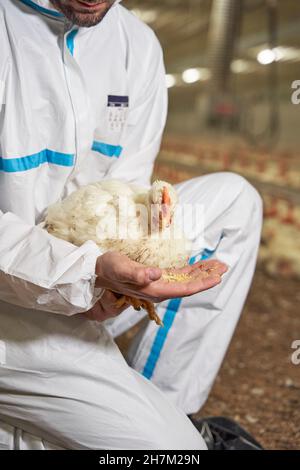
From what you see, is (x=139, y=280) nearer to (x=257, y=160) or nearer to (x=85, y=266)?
(x=85, y=266)

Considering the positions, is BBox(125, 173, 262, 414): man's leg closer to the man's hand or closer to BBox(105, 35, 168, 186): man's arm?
BBox(105, 35, 168, 186): man's arm

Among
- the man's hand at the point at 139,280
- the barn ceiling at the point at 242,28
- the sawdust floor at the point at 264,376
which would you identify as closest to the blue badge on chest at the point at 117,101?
the man's hand at the point at 139,280

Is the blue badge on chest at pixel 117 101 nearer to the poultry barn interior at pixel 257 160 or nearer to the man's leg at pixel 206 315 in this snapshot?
the man's leg at pixel 206 315

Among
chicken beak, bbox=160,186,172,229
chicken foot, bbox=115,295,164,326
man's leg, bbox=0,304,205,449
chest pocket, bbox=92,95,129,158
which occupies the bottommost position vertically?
man's leg, bbox=0,304,205,449

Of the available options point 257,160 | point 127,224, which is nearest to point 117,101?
point 127,224

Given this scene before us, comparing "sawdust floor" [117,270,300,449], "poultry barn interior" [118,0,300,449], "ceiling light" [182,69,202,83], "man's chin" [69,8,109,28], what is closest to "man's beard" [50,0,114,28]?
"man's chin" [69,8,109,28]

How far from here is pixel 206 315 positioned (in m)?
1.35

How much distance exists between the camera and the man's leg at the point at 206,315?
1353mm

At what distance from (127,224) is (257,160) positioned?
430 cm

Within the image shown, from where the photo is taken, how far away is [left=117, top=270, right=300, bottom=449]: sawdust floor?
58.3 inches

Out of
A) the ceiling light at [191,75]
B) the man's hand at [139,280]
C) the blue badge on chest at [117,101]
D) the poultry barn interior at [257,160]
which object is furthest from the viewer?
the ceiling light at [191,75]

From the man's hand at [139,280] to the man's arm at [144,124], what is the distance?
1.50ft
